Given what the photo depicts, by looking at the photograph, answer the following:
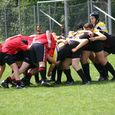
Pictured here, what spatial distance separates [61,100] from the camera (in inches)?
344

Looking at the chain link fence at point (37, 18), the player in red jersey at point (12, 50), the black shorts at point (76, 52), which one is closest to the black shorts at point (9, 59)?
the player in red jersey at point (12, 50)

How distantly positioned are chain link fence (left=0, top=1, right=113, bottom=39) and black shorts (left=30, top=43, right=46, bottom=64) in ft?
44.9

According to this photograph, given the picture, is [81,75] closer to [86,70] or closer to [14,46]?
[86,70]

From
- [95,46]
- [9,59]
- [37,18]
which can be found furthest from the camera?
[37,18]

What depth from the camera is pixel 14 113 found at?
775 cm

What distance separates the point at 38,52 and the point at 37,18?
18269 millimetres

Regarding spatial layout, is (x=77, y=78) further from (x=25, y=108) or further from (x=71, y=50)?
(x=25, y=108)

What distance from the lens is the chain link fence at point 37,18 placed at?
1043 inches

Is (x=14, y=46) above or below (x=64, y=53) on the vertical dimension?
above

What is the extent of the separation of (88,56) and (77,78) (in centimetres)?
110

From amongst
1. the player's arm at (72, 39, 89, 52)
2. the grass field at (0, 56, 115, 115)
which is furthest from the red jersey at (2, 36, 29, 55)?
the player's arm at (72, 39, 89, 52)

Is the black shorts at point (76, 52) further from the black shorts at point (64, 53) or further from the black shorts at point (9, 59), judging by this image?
the black shorts at point (9, 59)

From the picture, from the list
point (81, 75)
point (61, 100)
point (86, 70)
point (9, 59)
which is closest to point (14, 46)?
point (9, 59)

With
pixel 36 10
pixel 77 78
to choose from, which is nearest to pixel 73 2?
pixel 36 10
